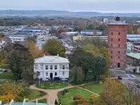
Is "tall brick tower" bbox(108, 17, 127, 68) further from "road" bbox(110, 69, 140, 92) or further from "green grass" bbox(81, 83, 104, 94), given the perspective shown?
"green grass" bbox(81, 83, 104, 94)

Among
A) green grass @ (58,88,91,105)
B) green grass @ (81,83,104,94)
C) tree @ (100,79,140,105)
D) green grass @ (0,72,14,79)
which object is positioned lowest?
green grass @ (0,72,14,79)

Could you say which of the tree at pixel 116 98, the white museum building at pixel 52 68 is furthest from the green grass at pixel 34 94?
the tree at pixel 116 98

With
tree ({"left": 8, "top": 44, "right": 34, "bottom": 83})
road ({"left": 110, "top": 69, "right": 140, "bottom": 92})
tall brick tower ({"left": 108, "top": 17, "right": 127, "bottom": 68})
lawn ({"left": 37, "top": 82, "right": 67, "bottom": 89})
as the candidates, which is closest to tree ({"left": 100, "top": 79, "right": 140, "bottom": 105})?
lawn ({"left": 37, "top": 82, "right": 67, "bottom": 89})

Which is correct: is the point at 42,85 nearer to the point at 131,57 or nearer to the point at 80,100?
the point at 80,100

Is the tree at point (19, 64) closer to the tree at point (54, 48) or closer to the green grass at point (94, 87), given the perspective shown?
the green grass at point (94, 87)

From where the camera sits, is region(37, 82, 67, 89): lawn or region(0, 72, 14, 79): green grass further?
region(0, 72, 14, 79): green grass

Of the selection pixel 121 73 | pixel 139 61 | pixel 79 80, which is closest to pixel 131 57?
pixel 139 61
